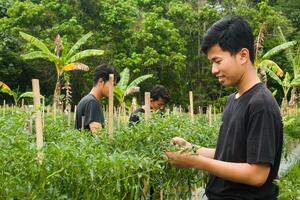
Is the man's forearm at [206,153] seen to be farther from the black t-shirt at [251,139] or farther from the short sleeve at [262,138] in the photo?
the short sleeve at [262,138]

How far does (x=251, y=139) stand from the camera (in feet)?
6.61

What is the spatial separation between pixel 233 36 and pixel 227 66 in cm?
13

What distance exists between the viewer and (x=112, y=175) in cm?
239

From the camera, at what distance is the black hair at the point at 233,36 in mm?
2104

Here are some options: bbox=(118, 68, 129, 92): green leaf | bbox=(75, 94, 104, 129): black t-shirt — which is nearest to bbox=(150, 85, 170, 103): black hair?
bbox=(75, 94, 104, 129): black t-shirt

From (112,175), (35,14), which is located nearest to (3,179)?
(112,175)

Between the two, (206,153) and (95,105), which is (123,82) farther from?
(206,153)

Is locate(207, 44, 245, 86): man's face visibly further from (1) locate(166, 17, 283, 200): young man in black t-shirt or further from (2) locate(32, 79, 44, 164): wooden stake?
(2) locate(32, 79, 44, 164): wooden stake

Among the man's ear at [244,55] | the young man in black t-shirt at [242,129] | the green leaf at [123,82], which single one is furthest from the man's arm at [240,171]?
the green leaf at [123,82]

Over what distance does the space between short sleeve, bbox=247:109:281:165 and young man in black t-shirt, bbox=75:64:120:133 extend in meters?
2.42

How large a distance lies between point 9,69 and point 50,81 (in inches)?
73.6

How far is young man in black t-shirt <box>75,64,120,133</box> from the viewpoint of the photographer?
4.38 meters

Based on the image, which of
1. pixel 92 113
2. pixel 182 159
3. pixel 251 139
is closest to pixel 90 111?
pixel 92 113

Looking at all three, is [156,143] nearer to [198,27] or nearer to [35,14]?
[35,14]
